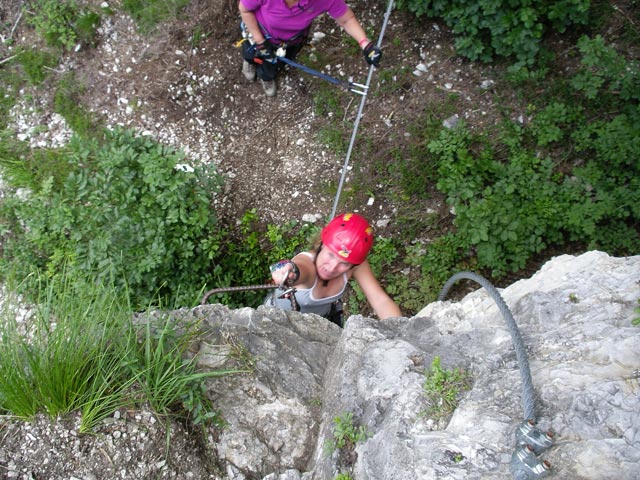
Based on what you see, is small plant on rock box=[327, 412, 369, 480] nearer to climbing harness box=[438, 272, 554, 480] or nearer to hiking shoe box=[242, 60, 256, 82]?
climbing harness box=[438, 272, 554, 480]

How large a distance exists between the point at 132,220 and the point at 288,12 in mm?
2254

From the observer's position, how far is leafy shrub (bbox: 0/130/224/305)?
4176mm

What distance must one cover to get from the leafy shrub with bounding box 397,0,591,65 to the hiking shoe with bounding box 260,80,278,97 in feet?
5.11

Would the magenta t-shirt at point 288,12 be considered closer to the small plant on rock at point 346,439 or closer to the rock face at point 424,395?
the rock face at point 424,395

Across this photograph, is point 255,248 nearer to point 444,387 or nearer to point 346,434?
point 346,434

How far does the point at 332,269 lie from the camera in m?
3.41

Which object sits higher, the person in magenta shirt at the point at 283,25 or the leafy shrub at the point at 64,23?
the leafy shrub at the point at 64,23

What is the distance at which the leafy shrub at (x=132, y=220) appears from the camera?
13.7 feet

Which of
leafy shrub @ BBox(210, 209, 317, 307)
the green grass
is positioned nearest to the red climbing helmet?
the green grass

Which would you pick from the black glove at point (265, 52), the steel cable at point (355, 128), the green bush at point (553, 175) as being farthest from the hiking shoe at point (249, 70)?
the green bush at point (553, 175)

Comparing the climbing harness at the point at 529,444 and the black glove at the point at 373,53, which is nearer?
the climbing harness at the point at 529,444

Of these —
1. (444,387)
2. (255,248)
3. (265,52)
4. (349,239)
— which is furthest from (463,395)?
(265,52)

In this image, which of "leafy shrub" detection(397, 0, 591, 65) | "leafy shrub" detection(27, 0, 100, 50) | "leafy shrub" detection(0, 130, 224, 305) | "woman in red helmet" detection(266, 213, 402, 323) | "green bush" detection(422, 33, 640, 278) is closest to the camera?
"woman in red helmet" detection(266, 213, 402, 323)

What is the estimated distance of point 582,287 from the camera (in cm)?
252
